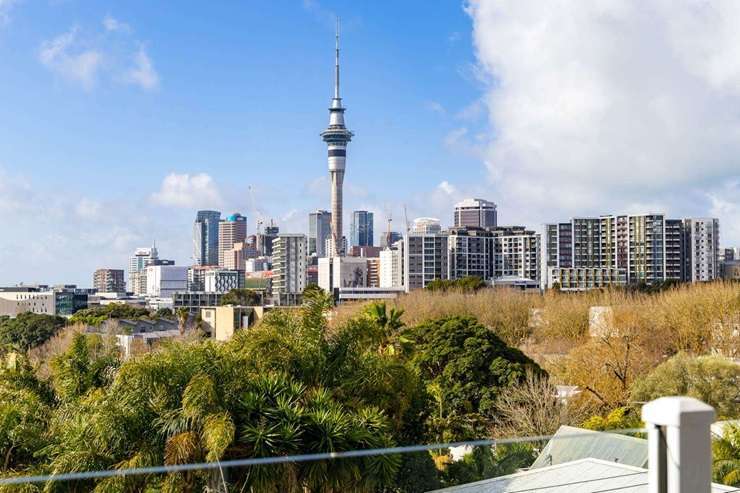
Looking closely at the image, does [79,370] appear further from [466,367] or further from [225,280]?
[225,280]

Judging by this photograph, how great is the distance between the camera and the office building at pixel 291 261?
78.0m

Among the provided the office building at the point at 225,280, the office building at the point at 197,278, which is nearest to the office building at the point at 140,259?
the office building at the point at 197,278

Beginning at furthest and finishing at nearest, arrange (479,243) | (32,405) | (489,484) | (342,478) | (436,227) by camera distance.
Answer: (436,227) → (479,243) → (32,405) → (489,484) → (342,478)

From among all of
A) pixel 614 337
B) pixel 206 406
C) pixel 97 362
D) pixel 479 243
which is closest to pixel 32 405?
pixel 97 362

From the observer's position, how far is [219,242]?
146 meters

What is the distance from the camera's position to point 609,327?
57.6ft

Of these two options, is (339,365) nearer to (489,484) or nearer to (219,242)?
(489,484)

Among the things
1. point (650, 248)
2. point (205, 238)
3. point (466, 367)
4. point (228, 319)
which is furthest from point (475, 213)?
point (466, 367)

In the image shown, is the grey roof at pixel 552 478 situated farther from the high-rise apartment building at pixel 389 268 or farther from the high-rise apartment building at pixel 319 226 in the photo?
the high-rise apartment building at pixel 319 226

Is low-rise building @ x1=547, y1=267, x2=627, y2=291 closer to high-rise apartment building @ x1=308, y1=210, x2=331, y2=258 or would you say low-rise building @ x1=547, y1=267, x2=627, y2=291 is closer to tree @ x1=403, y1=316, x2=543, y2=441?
tree @ x1=403, y1=316, x2=543, y2=441

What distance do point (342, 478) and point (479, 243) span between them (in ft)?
206

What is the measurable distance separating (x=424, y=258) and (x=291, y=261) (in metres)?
18.4

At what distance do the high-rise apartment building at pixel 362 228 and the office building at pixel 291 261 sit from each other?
81541 millimetres

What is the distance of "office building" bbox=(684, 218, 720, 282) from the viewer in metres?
55.4
